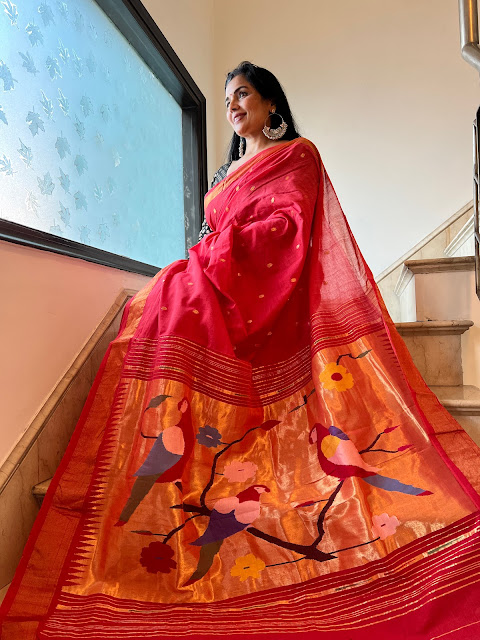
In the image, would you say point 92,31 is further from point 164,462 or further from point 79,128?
point 164,462

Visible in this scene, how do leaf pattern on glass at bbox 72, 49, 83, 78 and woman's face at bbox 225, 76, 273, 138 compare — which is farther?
woman's face at bbox 225, 76, 273, 138

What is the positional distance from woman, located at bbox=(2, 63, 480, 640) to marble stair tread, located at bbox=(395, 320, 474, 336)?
26cm

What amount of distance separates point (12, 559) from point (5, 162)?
103 centimetres

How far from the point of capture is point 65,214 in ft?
5.25

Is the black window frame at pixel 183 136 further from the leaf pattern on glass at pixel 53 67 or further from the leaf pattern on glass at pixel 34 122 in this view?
the leaf pattern on glass at pixel 53 67

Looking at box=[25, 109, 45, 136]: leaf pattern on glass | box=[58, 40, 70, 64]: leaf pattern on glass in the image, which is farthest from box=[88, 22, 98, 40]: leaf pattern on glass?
box=[25, 109, 45, 136]: leaf pattern on glass

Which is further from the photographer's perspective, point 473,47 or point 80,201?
point 80,201

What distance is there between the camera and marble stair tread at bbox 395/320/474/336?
1.65 m

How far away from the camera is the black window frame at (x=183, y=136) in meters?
1.32

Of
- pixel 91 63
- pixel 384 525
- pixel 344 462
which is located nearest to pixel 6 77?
pixel 91 63

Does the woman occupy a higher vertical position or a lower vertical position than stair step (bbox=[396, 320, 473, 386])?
lower

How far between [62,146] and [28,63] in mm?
260

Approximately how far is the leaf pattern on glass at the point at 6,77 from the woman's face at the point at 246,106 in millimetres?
910

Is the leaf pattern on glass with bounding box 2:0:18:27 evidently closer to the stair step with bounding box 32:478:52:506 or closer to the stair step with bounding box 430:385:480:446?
the stair step with bounding box 32:478:52:506
